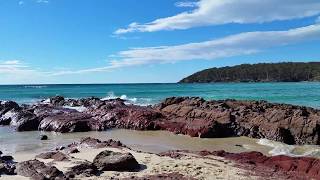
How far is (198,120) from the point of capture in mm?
25359

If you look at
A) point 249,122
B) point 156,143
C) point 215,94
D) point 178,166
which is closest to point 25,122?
point 156,143

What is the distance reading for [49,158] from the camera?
15.2 meters

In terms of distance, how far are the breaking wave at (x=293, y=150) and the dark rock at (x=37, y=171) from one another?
9.08m

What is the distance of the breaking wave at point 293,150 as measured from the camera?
60.5 ft

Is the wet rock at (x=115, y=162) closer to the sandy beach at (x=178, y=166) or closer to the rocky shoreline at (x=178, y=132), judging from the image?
the rocky shoreline at (x=178, y=132)

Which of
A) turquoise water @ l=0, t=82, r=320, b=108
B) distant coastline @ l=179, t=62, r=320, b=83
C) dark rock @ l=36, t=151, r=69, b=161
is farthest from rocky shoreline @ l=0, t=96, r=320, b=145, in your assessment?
distant coastline @ l=179, t=62, r=320, b=83

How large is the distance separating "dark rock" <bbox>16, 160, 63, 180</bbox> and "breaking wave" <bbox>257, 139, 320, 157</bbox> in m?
9.08

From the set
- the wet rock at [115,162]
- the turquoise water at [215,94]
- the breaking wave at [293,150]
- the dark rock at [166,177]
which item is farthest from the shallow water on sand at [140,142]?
the turquoise water at [215,94]

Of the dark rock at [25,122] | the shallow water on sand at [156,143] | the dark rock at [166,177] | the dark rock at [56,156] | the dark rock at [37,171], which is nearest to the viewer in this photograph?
the dark rock at [37,171]

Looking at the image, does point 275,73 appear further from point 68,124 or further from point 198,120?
point 68,124

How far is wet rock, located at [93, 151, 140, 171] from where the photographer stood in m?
13.4

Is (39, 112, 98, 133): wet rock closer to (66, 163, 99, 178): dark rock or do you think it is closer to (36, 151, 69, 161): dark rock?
(36, 151, 69, 161): dark rock

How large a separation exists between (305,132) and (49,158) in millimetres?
11606

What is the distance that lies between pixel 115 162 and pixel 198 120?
40.7 ft
